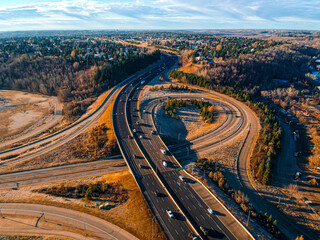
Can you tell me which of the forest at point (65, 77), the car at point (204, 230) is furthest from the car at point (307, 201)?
the forest at point (65, 77)

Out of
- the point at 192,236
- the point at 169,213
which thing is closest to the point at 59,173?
the point at 169,213

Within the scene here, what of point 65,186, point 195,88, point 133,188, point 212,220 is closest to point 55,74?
point 195,88

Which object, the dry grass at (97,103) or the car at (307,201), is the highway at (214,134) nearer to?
the dry grass at (97,103)

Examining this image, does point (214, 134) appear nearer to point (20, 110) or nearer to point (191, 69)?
point (191, 69)

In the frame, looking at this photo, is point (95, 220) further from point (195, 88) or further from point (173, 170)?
point (195, 88)

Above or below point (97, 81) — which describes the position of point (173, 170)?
below

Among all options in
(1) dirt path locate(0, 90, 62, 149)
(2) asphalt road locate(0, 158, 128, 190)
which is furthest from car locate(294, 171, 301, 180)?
(1) dirt path locate(0, 90, 62, 149)

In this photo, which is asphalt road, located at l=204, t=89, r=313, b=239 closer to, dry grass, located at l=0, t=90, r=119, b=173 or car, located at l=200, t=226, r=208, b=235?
car, located at l=200, t=226, r=208, b=235
